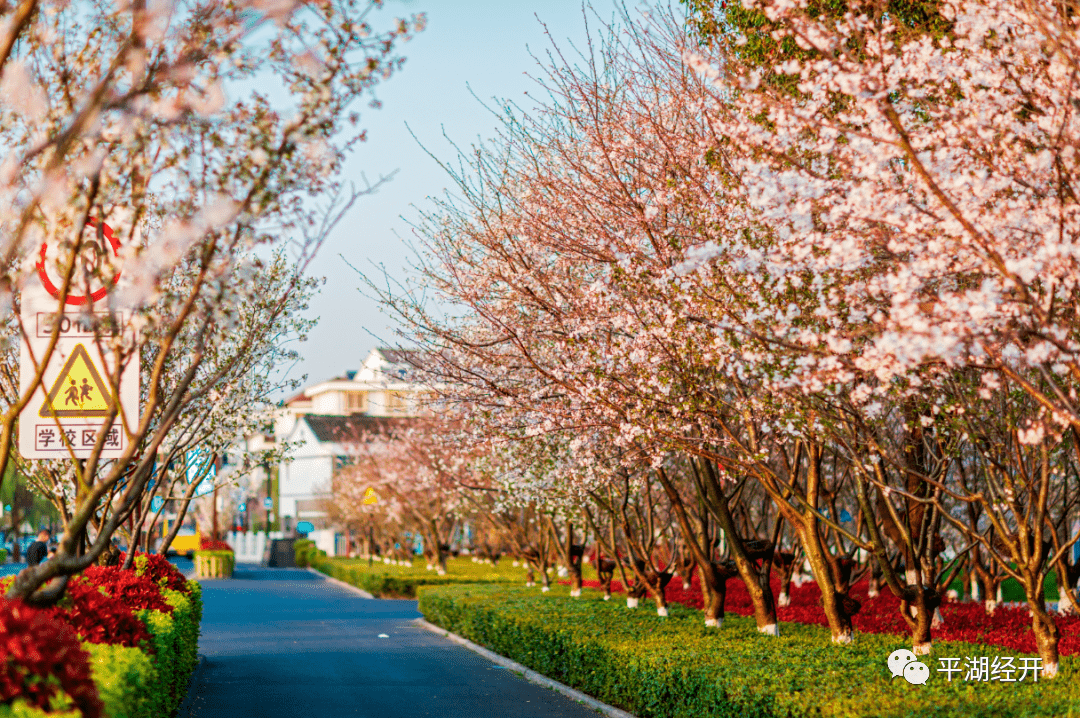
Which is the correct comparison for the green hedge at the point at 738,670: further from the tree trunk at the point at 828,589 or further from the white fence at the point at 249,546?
the white fence at the point at 249,546

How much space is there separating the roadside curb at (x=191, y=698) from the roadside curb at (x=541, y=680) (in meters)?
4.21

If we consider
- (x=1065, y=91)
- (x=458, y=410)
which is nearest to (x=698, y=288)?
(x=1065, y=91)

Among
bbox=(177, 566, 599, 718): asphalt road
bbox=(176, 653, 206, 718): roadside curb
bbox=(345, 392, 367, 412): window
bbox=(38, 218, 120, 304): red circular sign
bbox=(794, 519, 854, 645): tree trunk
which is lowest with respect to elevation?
bbox=(177, 566, 599, 718): asphalt road

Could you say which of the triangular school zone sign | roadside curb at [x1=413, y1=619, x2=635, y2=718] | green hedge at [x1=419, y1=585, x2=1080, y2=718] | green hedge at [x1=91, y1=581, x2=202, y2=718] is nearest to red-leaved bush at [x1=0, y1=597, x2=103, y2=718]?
green hedge at [x1=91, y1=581, x2=202, y2=718]

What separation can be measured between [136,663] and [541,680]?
27.7 feet

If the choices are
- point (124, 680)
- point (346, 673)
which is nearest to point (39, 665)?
→ point (124, 680)

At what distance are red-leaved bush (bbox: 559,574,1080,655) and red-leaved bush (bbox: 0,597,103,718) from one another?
30.1 ft

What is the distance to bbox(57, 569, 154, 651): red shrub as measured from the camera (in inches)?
285

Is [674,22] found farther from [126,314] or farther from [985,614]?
[985,614]

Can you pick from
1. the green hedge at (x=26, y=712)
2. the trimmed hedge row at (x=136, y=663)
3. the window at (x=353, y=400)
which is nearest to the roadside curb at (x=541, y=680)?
the trimmed hedge row at (x=136, y=663)

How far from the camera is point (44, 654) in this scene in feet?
15.7

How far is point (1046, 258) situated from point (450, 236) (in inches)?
330

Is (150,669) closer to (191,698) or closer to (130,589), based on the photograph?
(130,589)

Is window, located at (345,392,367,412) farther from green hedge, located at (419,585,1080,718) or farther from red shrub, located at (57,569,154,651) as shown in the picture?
Result: red shrub, located at (57,569,154,651)
